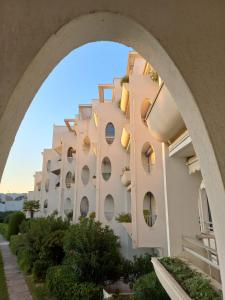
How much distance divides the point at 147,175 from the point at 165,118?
5.92 metres

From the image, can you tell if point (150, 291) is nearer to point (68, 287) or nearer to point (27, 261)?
point (68, 287)

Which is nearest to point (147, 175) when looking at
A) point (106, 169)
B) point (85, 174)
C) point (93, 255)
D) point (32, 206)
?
point (93, 255)

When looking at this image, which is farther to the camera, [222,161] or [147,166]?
[147,166]

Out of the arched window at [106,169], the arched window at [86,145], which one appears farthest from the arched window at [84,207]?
the arched window at [86,145]

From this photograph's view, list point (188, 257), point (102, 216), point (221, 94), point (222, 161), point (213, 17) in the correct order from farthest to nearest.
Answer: point (102, 216), point (188, 257), point (213, 17), point (221, 94), point (222, 161)

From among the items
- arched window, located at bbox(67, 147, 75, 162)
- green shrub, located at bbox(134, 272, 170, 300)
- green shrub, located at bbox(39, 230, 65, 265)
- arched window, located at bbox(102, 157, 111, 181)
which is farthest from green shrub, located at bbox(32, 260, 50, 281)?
arched window, located at bbox(67, 147, 75, 162)

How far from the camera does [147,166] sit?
14070 millimetres

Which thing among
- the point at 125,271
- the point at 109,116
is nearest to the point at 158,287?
the point at 125,271

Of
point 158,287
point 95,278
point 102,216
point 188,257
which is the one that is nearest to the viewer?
point 188,257

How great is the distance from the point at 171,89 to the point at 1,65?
123 cm

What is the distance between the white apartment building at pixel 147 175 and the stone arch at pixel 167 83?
8.75 ft

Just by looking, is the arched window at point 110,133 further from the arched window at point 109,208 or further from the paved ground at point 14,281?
the paved ground at point 14,281

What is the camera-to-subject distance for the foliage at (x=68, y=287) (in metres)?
10.3

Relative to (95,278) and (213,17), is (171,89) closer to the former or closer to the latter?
(213,17)
